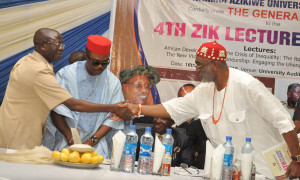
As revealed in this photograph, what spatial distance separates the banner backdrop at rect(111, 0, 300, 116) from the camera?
5.37 meters

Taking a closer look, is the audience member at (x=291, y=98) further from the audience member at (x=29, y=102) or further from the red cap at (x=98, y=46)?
the audience member at (x=29, y=102)

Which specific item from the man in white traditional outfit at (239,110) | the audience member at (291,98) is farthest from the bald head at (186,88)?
the man in white traditional outfit at (239,110)

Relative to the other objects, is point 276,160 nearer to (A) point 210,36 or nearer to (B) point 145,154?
(B) point 145,154

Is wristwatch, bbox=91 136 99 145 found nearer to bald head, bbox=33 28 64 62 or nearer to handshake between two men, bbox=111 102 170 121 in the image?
handshake between two men, bbox=111 102 170 121

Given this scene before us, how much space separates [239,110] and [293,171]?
26.0 inches

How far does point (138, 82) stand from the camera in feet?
17.8

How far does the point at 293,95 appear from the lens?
5.35 metres

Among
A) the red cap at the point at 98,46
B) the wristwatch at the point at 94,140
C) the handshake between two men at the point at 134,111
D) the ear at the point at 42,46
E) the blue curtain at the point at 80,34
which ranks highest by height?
the blue curtain at the point at 80,34

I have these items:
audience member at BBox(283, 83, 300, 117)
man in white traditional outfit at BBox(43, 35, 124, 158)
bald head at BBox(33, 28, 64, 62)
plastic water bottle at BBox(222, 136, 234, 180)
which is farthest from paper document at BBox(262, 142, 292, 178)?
audience member at BBox(283, 83, 300, 117)

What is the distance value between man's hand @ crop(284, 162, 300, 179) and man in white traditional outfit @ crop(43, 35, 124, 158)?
173cm

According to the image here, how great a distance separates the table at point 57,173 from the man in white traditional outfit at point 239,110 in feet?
2.25

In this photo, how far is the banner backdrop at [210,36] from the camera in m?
5.37

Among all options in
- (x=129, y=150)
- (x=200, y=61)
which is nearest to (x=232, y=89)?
(x=200, y=61)

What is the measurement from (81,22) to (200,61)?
7.65 ft
